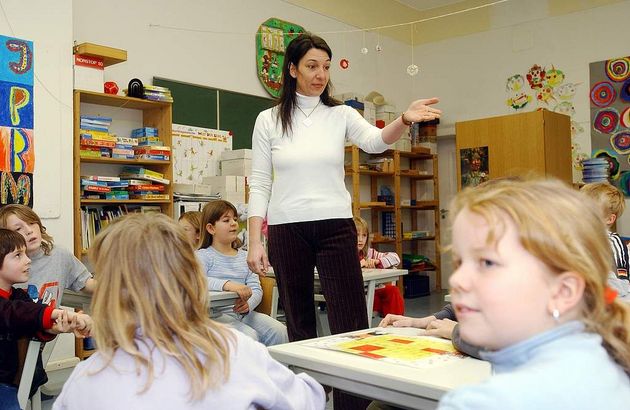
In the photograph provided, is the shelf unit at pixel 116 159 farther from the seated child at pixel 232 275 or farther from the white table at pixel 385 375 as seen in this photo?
the white table at pixel 385 375

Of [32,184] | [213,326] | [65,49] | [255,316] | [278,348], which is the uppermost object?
[65,49]

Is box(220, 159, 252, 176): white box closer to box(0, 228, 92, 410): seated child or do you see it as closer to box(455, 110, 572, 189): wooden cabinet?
box(455, 110, 572, 189): wooden cabinet

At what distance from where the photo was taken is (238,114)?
19.3ft

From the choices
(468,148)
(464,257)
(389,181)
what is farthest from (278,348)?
(389,181)

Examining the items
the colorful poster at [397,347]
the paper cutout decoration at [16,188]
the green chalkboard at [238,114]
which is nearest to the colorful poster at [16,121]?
the paper cutout decoration at [16,188]

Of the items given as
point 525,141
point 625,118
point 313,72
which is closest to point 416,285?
point 525,141

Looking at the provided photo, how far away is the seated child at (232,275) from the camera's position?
320cm

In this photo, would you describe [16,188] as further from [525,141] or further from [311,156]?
[525,141]

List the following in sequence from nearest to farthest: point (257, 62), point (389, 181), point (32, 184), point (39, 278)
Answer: point (39, 278) < point (32, 184) < point (257, 62) < point (389, 181)

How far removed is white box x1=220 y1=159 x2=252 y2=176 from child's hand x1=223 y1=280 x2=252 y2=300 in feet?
7.49

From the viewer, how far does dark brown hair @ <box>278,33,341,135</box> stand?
7.25 feet

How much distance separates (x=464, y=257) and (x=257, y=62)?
222 inches

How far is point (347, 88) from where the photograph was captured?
7.20m

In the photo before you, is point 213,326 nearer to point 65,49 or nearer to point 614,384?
point 614,384
